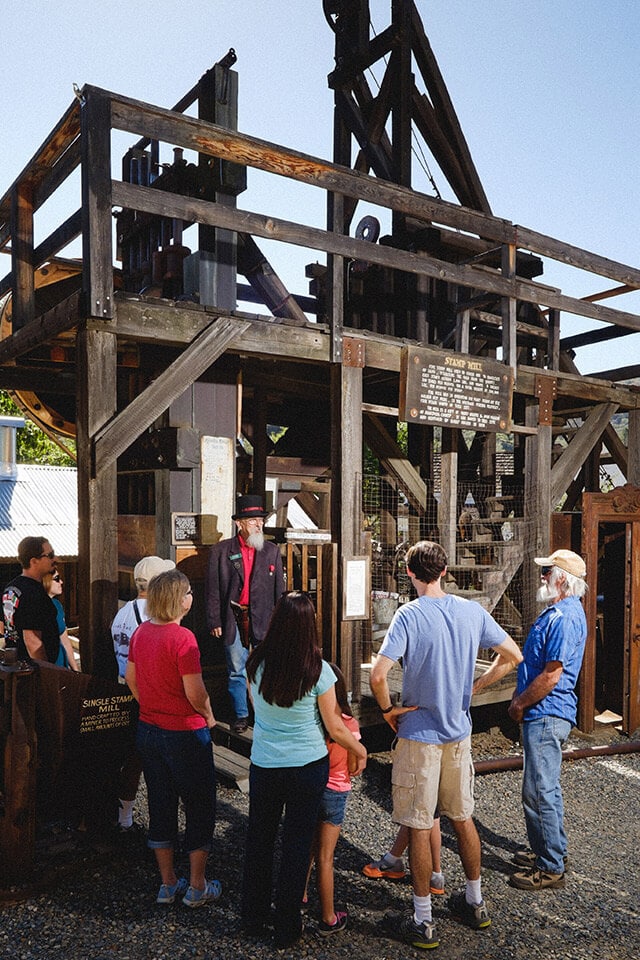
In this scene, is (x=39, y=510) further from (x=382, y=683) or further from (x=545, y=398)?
(x=382, y=683)

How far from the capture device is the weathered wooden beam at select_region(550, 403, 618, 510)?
9.28 m

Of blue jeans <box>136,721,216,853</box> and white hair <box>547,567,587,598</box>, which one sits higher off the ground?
white hair <box>547,567,587,598</box>

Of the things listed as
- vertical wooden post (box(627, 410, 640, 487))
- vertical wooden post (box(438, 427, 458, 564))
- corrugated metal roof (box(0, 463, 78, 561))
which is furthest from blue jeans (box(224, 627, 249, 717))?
corrugated metal roof (box(0, 463, 78, 561))

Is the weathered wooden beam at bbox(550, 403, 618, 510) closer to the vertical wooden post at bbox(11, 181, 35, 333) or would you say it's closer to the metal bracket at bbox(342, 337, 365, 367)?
the metal bracket at bbox(342, 337, 365, 367)

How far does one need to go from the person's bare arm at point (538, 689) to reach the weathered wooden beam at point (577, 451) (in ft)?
15.8

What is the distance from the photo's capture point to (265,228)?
6.45m

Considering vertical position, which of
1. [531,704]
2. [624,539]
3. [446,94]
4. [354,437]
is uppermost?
[446,94]

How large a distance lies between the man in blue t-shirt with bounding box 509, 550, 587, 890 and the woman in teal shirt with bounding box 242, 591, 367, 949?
4.93 ft

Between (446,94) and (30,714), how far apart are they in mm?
9986

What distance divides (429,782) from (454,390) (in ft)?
16.3

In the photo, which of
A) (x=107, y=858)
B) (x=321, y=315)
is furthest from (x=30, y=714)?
(x=321, y=315)

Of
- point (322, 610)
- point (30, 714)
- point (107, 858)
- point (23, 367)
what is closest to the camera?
point (30, 714)

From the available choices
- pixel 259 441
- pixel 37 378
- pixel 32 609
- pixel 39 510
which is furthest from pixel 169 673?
pixel 39 510

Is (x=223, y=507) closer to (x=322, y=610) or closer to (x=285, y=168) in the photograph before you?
(x=322, y=610)
